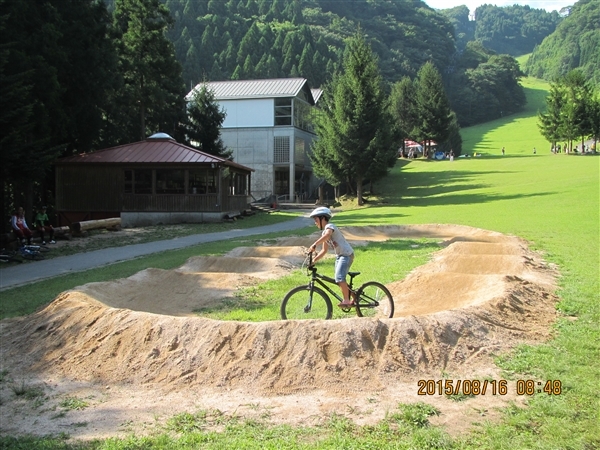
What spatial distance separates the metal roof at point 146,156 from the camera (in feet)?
87.6

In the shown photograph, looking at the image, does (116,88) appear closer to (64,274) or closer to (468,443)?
(64,274)

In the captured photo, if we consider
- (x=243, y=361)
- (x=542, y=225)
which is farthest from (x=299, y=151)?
(x=243, y=361)

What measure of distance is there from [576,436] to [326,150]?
35123 millimetres

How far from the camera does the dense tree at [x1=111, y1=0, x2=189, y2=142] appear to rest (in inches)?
1261

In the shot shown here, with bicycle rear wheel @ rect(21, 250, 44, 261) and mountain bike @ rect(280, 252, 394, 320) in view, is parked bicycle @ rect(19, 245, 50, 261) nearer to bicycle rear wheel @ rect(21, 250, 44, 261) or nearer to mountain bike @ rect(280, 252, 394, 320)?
bicycle rear wheel @ rect(21, 250, 44, 261)

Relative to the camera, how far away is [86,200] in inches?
1080

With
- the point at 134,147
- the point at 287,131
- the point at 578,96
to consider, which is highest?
the point at 578,96

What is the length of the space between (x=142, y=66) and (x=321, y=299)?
28425mm

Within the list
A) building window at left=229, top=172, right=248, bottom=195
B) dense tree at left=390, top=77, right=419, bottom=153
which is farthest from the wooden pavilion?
dense tree at left=390, top=77, right=419, bottom=153

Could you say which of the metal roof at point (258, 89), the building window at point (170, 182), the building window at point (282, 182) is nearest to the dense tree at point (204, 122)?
the metal roof at point (258, 89)

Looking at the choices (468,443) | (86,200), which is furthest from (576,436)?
(86,200)

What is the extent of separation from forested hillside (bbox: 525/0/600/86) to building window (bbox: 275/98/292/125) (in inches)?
3848

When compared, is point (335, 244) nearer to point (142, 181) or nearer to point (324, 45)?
point (142, 181)

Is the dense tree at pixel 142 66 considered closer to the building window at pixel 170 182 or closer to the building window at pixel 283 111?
the building window at pixel 170 182
